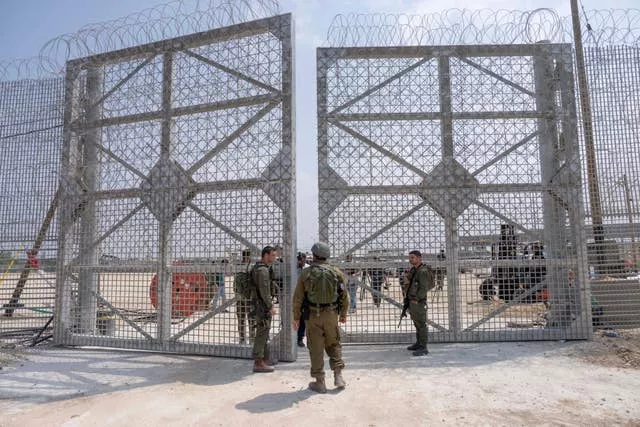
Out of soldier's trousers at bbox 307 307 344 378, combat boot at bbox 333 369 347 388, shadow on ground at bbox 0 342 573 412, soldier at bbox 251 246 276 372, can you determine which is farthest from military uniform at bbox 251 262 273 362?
combat boot at bbox 333 369 347 388

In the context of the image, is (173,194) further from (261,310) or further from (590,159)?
(590,159)

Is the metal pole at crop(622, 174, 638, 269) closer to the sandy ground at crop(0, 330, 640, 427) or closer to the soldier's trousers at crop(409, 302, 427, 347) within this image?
the sandy ground at crop(0, 330, 640, 427)

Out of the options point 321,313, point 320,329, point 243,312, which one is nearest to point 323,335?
point 320,329

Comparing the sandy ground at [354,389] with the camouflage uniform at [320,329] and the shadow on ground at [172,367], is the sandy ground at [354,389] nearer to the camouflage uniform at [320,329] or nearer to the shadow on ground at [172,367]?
the shadow on ground at [172,367]

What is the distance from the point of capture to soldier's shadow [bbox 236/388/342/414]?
12.6 ft

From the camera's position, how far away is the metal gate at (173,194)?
566 cm

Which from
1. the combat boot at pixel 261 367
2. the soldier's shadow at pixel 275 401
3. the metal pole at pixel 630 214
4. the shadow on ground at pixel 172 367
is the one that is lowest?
the soldier's shadow at pixel 275 401

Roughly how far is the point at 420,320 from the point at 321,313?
1.91m

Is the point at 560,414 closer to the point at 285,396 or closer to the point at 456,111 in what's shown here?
the point at 285,396

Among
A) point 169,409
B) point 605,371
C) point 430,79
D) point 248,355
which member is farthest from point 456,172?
point 169,409

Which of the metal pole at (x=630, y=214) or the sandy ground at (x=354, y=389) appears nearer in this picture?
the sandy ground at (x=354, y=389)

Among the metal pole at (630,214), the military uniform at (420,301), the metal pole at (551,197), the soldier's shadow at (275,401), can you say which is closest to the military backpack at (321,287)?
the soldier's shadow at (275,401)

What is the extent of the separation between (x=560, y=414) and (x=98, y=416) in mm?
4068

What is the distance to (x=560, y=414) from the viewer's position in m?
3.64
